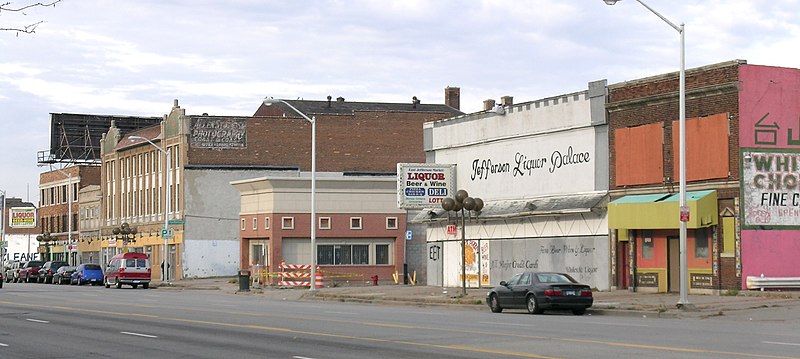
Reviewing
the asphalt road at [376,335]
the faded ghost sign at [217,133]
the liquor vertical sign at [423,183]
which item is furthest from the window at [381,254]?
the asphalt road at [376,335]

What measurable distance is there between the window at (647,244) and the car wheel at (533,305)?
8226mm

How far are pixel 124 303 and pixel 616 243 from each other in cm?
1782

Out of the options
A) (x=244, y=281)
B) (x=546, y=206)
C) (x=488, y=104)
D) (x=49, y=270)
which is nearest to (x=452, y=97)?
(x=488, y=104)

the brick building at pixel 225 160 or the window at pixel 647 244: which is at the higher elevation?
the brick building at pixel 225 160

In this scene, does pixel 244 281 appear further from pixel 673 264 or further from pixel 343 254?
pixel 673 264

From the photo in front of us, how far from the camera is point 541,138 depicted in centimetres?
4681

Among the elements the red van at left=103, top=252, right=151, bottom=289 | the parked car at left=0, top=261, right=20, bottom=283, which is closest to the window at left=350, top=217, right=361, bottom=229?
the red van at left=103, top=252, right=151, bottom=289

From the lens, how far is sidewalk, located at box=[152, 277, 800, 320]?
31812 mm

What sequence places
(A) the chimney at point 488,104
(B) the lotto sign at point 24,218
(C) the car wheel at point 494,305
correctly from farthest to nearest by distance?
1. (B) the lotto sign at point 24,218
2. (A) the chimney at point 488,104
3. (C) the car wheel at point 494,305

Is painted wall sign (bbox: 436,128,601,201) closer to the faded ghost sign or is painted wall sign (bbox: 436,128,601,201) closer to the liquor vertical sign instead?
the liquor vertical sign

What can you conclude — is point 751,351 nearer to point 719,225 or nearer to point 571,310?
point 571,310

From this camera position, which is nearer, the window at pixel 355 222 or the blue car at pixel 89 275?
the window at pixel 355 222

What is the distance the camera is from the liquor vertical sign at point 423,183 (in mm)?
52844

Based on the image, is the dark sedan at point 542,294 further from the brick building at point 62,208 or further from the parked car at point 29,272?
the brick building at point 62,208
